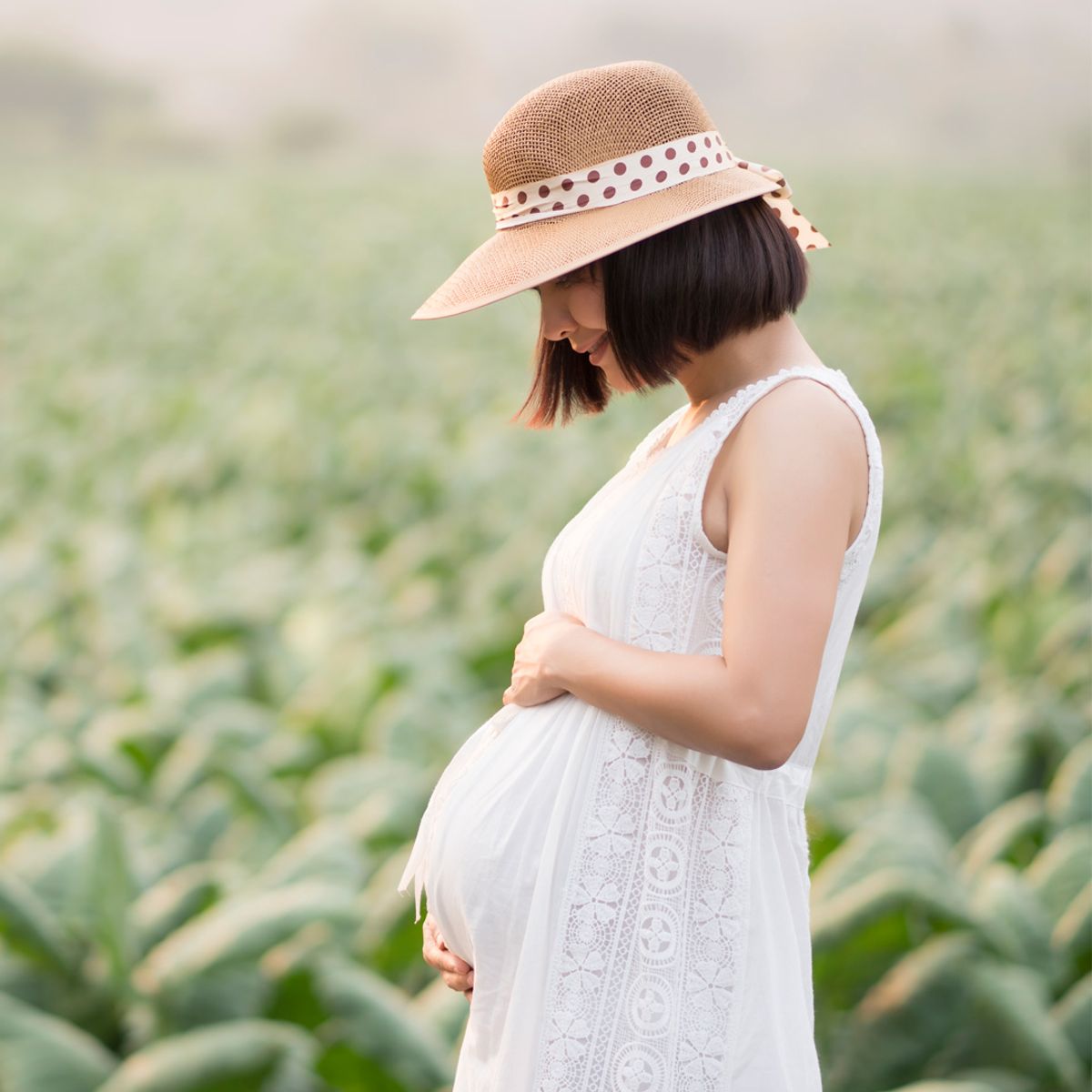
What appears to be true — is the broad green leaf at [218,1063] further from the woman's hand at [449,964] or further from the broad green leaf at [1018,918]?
the broad green leaf at [1018,918]

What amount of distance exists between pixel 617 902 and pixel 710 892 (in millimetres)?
93

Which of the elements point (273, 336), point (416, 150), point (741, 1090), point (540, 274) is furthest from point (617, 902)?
point (416, 150)

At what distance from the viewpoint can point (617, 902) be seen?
4.67ft

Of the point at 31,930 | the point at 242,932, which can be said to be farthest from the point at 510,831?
the point at 31,930

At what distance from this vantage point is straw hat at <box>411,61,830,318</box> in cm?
137

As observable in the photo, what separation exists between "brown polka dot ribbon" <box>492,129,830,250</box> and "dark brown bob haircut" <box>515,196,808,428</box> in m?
0.05

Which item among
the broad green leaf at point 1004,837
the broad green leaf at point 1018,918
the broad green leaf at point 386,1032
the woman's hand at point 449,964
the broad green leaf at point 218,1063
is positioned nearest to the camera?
the woman's hand at point 449,964

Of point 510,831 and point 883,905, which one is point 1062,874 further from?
point 510,831

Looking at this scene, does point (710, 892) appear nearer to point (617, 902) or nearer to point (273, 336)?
point (617, 902)

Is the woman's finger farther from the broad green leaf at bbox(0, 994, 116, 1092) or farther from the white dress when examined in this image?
the broad green leaf at bbox(0, 994, 116, 1092)

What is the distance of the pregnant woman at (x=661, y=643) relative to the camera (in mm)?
1350

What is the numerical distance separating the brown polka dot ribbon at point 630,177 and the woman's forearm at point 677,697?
16.8 inches

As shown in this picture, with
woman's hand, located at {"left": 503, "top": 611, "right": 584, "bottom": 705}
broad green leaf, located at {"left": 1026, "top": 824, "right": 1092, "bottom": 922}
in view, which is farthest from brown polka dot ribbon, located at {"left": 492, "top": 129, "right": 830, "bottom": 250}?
broad green leaf, located at {"left": 1026, "top": 824, "right": 1092, "bottom": 922}

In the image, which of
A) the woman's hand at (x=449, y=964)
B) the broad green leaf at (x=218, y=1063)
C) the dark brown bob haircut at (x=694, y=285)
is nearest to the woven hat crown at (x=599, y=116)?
the dark brown bob haircut at (x=694, y=285)
